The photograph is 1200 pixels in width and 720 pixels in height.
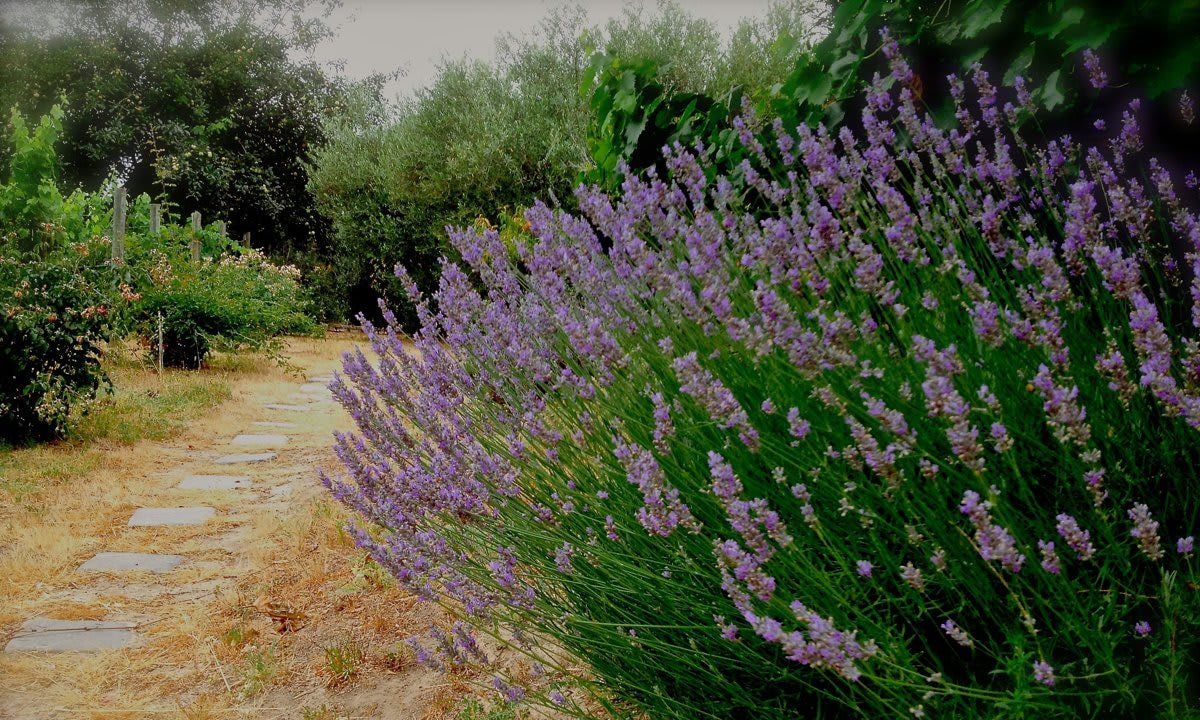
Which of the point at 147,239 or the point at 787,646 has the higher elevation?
the point at 147,239

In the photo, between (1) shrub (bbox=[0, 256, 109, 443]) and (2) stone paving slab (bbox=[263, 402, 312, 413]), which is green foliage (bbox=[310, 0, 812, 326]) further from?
(1) shrub (bbox=[0, 256, 109, 443])

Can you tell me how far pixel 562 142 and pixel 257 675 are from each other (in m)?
8.74

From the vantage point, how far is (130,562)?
12.5ft

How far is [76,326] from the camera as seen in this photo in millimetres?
5680

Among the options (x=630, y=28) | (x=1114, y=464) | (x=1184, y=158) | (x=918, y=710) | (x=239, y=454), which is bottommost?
(x=239, y=454)

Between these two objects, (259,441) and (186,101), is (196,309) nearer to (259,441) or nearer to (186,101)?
(259,441)

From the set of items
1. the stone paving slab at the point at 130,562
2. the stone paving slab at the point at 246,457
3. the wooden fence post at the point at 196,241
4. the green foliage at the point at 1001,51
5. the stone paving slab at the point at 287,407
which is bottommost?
the stone paving slab at the point at 287,407

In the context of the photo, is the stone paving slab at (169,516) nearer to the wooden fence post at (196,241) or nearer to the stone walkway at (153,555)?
the stone walkway at (153,555)

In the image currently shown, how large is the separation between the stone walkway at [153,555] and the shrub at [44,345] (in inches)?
42.9

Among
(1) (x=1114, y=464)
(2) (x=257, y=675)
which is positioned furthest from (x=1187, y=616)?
(2) (x=257, y=675)

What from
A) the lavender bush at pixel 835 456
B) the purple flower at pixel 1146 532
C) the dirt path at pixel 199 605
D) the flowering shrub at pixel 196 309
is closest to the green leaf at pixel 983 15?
the lavender bush at pixel 835 456

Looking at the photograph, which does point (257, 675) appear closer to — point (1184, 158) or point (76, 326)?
point (1184, 158)

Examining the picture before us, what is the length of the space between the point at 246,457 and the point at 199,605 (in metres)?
2.51

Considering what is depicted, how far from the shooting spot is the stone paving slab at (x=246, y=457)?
561 centimetres
